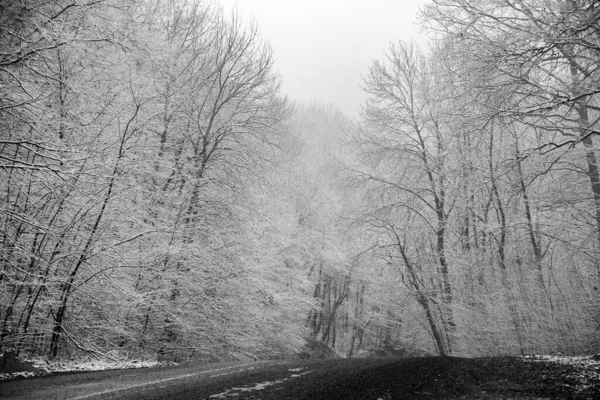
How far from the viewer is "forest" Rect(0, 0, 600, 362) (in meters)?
6.19

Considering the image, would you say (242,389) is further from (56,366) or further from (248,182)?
(248,182)

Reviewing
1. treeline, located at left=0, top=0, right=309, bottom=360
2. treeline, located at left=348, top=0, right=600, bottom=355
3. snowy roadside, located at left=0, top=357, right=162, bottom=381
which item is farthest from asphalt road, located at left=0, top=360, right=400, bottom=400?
treeline, located at left=348, top=0, right=600, bottom=355

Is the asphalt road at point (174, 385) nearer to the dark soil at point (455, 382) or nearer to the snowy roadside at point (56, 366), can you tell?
the dark soil at point (455, 382)

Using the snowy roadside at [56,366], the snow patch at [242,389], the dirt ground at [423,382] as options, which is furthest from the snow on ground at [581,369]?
the snowy roadside at [56,366]

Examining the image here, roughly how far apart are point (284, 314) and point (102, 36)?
15.5 meters

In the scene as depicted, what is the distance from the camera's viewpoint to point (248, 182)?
15.3 m

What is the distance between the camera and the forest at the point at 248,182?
619 centimetres

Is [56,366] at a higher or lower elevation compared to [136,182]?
lower

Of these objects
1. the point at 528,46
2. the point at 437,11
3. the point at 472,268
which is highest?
the point at 437,11

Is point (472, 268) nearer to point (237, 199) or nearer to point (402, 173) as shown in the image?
point (402, 173)

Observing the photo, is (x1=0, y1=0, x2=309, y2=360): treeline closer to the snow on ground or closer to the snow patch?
the snow patch

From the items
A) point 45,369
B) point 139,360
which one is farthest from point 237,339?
point 45,369

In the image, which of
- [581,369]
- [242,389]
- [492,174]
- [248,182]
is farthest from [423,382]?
[248,182]

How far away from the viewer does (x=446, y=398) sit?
4.29 m
